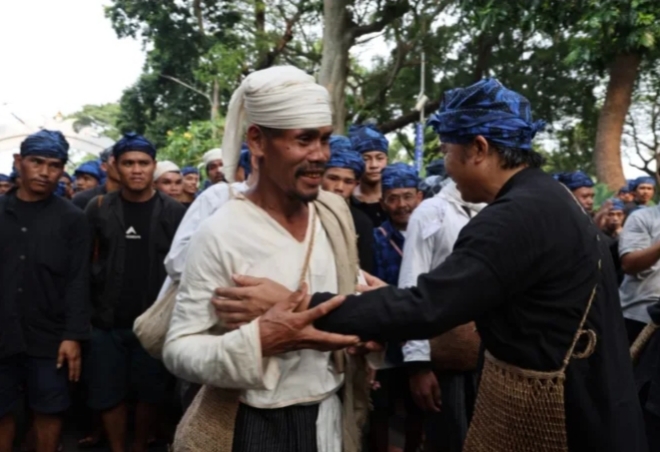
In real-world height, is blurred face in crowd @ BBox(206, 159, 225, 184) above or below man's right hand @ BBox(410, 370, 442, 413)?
above

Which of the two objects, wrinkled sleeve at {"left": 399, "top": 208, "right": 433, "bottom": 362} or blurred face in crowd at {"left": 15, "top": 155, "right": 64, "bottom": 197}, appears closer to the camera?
wrinkled sleeve at {"left": 399, "top": 208, "right": 433, "bottom": 362}

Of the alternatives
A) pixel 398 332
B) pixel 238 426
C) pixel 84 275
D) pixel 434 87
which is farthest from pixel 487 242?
pixel 434 87

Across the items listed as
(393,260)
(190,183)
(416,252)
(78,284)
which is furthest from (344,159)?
(190,183)

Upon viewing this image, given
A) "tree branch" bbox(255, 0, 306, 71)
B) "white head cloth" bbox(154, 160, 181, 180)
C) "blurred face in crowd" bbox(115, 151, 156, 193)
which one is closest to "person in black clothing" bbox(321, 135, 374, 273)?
"blurred face in crowd" bbox(115, 151, 156, 193)

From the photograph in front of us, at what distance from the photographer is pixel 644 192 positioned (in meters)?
9.48

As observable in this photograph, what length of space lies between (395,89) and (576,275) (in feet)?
76.3

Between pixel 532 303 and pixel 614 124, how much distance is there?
615 inches

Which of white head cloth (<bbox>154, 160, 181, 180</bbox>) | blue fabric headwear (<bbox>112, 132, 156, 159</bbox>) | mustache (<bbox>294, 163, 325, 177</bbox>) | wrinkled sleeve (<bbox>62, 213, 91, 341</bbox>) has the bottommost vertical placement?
wrinkled sleeve (<bbox>62, 213, 91, 341</bbox>)

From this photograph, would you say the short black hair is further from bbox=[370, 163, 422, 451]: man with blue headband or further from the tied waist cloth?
bbox=[370, 163, 422, 451]: man with blue headband

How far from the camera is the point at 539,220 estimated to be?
226 centimetres

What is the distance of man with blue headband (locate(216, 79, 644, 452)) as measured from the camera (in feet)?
7.29

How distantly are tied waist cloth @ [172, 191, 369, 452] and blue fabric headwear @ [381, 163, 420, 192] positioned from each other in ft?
8.11

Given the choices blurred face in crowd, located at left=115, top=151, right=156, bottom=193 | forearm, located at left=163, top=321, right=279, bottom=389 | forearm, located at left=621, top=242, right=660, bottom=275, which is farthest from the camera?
blurred face in crowd, located at left=115, top=151, right=156, bottom=193

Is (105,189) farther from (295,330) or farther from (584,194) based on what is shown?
(295,330)
